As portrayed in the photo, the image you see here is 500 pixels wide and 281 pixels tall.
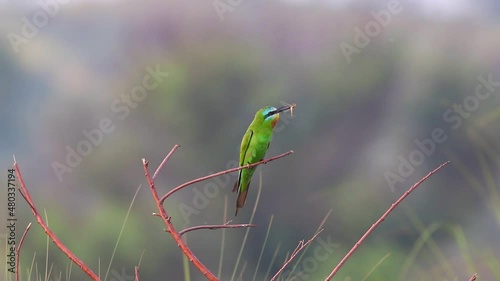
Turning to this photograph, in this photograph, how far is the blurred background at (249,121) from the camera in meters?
3.87

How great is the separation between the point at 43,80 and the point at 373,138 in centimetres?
214

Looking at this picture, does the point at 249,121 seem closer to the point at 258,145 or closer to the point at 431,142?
the point at 431,142

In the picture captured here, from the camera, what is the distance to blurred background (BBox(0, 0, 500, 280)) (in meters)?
3.87

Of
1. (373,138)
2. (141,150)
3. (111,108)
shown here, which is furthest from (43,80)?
(373,138)

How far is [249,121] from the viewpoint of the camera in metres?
3.96

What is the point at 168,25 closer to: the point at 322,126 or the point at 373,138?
the point at 322,126

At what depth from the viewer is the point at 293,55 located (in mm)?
4090

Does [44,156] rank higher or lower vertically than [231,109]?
higher
